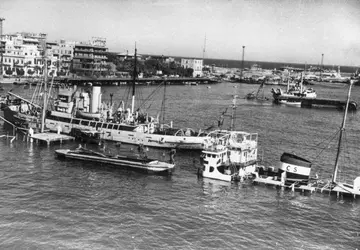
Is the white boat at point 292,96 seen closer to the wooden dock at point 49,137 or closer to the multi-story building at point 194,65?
the wooden dock at point 49,137

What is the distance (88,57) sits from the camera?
406 ft

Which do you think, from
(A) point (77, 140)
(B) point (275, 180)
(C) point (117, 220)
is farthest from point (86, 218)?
(A) point (77, 140)

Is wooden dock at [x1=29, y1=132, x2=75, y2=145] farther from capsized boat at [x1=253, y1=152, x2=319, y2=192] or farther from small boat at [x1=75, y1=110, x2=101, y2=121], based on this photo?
capsized boat at [x1=253, y1=152, x2=319, y2=192]

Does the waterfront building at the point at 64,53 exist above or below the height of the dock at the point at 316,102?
above

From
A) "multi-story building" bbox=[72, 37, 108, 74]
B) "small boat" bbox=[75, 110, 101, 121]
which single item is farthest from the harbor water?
"multi-story building" bbox=[72, 37, 108, 74]

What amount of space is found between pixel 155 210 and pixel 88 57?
103 m

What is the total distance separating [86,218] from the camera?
24172 mm

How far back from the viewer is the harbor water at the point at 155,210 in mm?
22016

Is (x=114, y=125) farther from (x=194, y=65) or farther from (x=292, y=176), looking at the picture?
(x=194, y=65)

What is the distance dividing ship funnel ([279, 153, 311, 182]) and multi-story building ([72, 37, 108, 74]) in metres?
98.4

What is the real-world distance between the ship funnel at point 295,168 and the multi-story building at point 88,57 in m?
98.4

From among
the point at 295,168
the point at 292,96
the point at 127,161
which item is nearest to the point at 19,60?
the point at 292,96

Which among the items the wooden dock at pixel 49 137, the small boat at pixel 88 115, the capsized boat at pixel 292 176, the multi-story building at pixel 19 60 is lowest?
the wooden dock at pixel 49 137

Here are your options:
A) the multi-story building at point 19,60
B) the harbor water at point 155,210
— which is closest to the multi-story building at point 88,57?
the multi-story building at point 19,60
